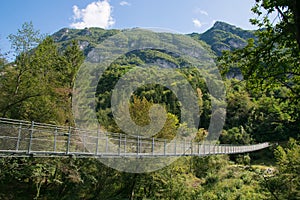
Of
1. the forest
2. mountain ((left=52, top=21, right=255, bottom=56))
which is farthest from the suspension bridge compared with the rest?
mountain ((left=52, top=21, right=255, bottom=56))

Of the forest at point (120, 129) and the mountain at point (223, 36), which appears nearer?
the forest at point (120, 129)

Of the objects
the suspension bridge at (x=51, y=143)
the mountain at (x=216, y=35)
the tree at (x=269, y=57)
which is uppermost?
the mountain at (x=216, y=35)

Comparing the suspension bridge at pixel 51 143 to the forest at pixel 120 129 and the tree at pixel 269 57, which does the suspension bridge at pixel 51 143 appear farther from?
the tree at pixel 269 57

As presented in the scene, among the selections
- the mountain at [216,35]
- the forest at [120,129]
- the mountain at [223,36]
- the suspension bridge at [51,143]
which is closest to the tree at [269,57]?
the forest at [120,129]

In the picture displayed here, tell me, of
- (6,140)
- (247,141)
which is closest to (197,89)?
(247,141)

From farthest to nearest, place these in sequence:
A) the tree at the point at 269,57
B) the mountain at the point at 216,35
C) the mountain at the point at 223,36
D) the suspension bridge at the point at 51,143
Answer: the mountain at the point at 223,36 < the mountain at the point at 216,35 < the suspension bridge at the point at 51,143 < the tree at the point at 269,57

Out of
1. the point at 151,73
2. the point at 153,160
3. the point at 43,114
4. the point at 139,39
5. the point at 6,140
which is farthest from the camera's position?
the point at 139,39

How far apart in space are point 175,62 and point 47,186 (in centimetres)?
4136

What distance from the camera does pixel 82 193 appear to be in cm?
1066

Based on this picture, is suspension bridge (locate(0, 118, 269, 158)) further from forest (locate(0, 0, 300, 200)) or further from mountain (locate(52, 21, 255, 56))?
mountain (locate(52, 21, 255, 56))

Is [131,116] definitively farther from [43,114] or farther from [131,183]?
[43,114]

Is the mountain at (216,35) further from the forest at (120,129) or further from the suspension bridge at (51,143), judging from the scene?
the suspension bridge at (51,143)

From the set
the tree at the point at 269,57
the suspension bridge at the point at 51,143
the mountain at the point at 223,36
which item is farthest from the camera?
the mountain at the point at 223,36

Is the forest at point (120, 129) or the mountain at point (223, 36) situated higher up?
the mountain at point (223, 36)
